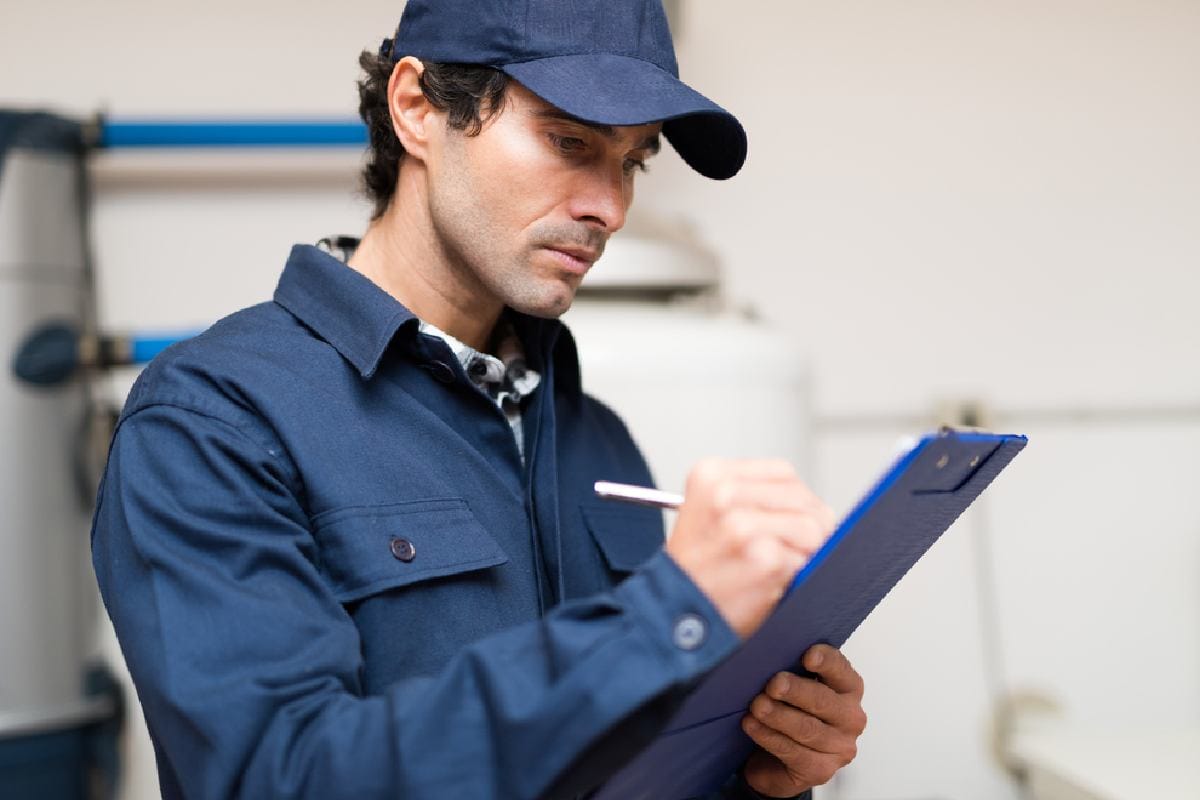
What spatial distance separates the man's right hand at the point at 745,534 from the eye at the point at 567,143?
1.09 ft

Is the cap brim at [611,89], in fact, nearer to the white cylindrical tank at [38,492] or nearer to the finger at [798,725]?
the finger at [798,725]

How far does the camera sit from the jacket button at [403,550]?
0.71 m

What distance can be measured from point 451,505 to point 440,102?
0.93 feet

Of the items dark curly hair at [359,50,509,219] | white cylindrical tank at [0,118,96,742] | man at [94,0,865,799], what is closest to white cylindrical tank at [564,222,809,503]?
man at [94,0,865,799]

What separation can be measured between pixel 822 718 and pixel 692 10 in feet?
3.71

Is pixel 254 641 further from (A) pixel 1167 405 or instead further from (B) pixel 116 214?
(A) pixel 1167 405

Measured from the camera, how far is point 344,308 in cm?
80

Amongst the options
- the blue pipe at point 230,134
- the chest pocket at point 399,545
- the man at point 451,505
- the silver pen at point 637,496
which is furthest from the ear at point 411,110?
the blue pipe at point 230,134

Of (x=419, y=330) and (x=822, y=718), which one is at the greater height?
(x=419, y=330)

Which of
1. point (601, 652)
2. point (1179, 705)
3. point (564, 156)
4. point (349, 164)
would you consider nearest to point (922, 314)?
point (1179, 705)

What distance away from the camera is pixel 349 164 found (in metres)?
1.50

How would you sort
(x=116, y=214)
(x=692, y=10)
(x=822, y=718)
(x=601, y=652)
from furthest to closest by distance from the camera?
1. (x=692, y=10)
2. (x=116, y=214)
3. (x=822, y=718)
4. (x=601, y=652)

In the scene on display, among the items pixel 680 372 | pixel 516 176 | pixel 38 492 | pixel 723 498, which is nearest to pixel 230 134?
pixel 38 492

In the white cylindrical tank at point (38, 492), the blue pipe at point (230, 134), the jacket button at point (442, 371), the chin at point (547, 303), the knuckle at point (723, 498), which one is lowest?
the white cylindrical tank at point (38, 492)
